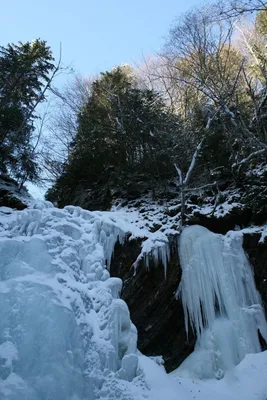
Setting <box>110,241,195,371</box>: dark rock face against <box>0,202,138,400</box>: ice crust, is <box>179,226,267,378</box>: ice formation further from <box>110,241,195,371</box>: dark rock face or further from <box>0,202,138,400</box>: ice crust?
<box>0,202,138,400</box>: ice crust

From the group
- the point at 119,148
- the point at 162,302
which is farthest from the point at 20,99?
the point at 162,302

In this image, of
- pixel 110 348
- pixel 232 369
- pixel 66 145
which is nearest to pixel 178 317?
pixel 232 369

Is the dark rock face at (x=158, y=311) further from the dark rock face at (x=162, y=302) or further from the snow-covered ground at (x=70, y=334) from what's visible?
the snow-covered ground at (x=70, y=334)

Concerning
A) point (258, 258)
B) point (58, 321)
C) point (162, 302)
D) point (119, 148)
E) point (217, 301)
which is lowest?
point (58, 321)

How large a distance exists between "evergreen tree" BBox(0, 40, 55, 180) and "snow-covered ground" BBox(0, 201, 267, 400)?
481 cm

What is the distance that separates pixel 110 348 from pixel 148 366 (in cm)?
78

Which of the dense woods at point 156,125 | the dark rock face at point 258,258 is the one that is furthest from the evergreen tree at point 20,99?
the dark rock face at point 258,258

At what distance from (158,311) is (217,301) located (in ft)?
4.17

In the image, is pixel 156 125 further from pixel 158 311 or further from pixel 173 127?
pixel 158 311

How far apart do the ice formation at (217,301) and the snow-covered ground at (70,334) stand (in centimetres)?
40

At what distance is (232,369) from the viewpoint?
6363 millimetres

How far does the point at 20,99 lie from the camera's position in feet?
40.8

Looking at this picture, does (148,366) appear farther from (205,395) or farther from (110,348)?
(205,395)

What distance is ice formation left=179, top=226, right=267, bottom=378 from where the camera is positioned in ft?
22.1
